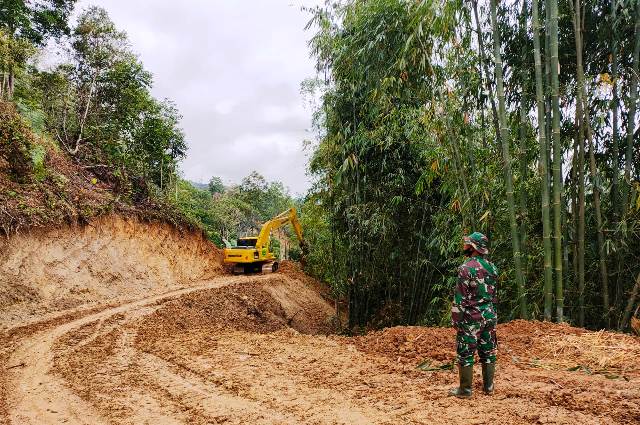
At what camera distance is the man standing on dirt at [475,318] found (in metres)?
3.04

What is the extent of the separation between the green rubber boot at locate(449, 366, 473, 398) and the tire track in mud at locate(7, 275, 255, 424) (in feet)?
8.09

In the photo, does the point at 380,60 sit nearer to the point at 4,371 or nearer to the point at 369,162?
the point at 369,162

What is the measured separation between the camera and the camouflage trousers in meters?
3.04

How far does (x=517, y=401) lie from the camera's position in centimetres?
295

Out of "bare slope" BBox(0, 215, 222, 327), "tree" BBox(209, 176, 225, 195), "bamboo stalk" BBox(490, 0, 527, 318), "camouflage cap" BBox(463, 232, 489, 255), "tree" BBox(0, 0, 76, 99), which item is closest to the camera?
"camouflage cap" BBox(463, 232, 489, 255)

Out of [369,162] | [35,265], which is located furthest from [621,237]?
[35,265]

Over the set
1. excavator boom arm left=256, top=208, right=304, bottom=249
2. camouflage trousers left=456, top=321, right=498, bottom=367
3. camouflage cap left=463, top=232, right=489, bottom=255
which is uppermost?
excavator boom arm left=256, top=208, right=304, bottom=249

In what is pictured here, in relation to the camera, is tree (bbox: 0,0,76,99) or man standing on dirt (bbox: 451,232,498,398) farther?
tree (bbox: 0,0,76,99)

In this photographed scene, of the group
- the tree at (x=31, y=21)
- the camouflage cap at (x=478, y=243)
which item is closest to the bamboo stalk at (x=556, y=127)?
the camouflage cap at (x=478, y=243)

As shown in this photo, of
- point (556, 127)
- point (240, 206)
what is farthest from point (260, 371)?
point (240, 206)

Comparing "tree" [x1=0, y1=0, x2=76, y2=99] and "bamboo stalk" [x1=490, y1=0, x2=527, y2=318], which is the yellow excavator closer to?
"tree" [x1=0, y1=0, x2=76, y2=99]

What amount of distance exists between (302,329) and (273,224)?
3789 millimetres

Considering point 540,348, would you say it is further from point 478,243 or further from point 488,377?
point 478,243

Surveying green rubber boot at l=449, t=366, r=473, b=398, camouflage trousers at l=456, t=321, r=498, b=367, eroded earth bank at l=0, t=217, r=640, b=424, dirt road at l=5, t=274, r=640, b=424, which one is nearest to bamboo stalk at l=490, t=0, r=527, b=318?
eroded earth bank at l=0, t=217, r=640, b=424
